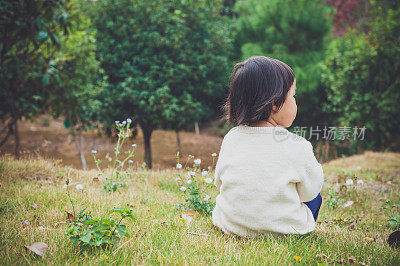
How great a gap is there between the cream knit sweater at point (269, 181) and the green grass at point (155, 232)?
112mm

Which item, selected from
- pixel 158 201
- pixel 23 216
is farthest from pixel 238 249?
pixel 23 216

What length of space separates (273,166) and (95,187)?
214cm

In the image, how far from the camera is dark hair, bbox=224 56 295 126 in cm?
181

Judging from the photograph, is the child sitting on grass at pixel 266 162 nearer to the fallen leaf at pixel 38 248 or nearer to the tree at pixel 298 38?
the fallen leaf at pixel 38 248

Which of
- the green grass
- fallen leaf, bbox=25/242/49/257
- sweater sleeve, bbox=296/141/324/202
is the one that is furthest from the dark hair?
fallen leaf, bbox=25/242/49/257

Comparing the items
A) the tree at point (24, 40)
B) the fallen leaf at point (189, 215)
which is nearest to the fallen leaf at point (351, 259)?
the fallen leaf at point (189, 215)

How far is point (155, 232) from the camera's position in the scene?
6.50ft

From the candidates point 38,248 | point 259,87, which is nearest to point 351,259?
point 259,87

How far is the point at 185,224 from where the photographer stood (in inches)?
86.7

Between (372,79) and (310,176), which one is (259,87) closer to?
(310,176)

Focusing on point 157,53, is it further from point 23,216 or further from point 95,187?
point 23,216

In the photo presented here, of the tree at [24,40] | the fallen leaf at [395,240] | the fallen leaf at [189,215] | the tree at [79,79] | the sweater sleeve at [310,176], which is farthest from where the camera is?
the tree at [79,79]

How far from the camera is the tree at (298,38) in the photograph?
8500 mm

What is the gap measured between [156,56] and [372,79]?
5.03 m
